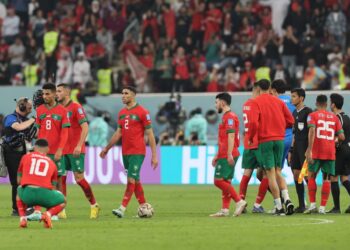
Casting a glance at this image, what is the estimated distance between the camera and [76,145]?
68.5 feet

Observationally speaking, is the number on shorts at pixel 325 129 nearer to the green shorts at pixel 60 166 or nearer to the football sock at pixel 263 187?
the football sock at pixel 263 187

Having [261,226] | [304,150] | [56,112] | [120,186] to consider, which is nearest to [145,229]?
[261,226]

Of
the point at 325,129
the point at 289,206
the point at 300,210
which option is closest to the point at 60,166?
the point at 289,206

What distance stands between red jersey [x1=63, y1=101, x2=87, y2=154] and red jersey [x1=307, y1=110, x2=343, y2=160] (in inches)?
157

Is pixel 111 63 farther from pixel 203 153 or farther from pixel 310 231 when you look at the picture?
pixel 310 231

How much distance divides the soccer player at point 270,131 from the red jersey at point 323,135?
3.66 ft

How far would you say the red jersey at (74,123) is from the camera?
68.2ft

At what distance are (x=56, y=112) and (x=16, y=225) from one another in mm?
2492

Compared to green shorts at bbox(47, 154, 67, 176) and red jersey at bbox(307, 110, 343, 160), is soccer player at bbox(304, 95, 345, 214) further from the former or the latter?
green shorts at bbox(47, 154, 67, 176)

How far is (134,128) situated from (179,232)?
4275mm

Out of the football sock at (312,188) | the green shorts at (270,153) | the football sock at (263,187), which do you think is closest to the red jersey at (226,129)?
the green shorts at (270,153)

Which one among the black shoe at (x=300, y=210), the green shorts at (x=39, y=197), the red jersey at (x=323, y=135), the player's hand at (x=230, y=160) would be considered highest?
the red jersey at (x=323, y=135)

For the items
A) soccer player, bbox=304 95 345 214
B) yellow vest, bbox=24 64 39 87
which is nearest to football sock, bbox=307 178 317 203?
soccer player, bbox=304 95 345 214

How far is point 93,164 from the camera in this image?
35.5 meters
